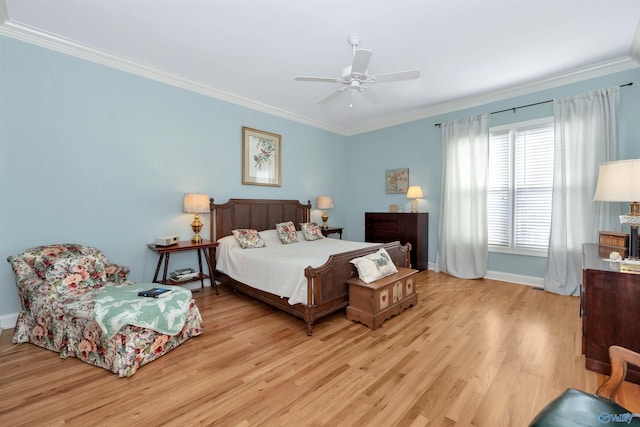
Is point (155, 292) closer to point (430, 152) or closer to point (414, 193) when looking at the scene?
point (414, 193)

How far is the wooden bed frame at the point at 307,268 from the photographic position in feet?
8.78

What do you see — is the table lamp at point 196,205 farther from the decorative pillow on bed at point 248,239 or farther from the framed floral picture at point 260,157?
the framed floral picture at point 260,157

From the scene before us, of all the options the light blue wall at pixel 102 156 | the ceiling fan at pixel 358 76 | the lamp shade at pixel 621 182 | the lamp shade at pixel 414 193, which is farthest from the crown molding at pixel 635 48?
the light blue wall at pixel 102 156

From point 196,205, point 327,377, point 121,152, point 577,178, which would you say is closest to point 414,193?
point 577,178

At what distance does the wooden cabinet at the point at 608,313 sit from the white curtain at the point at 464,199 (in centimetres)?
231

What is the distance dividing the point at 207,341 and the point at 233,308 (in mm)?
797

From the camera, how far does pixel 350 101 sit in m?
4.48

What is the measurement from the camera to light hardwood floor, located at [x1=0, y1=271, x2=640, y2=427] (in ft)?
5.32

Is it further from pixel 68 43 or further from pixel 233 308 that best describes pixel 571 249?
pixel 68 43

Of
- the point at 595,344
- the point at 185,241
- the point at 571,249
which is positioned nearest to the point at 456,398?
the point at 595,344

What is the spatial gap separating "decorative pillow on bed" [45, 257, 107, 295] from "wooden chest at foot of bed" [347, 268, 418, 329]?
2558mm

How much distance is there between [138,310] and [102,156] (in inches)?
82.7

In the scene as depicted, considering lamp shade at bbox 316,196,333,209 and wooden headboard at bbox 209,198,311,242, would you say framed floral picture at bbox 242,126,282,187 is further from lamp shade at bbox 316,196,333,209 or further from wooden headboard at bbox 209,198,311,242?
lamp shade at bbox 316,196,333,209

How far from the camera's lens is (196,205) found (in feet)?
11.9
